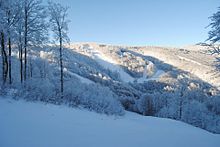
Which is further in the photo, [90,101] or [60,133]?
[90,101]

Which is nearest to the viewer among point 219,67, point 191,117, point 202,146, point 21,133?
point 21,133

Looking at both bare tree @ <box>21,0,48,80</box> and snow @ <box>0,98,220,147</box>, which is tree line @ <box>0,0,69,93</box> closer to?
bare tree @ <box>21,0,48,80</box>

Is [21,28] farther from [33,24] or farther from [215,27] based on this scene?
[215,27]

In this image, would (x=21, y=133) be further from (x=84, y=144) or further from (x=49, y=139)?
(x=84, y=144)

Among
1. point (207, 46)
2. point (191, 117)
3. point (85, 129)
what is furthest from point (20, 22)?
point (191, 117)

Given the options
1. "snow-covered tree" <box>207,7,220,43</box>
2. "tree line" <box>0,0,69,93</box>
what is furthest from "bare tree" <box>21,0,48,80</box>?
"snow-covered tree" <box>207,7,220,43</box>

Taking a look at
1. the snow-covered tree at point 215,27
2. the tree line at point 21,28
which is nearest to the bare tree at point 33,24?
the tree line at point 21,28

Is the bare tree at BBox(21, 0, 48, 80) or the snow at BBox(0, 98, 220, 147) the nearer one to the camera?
the snow at BBox(0, 98, 220, 147)

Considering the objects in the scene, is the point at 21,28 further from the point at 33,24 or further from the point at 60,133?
the point at 60,133

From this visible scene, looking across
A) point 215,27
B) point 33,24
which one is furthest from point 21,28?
point 215,27

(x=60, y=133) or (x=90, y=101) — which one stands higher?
(x=60, y=133)

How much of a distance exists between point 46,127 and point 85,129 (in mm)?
1483

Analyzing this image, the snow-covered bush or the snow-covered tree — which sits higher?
the snow-covered tree

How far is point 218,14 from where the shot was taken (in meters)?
17.0
